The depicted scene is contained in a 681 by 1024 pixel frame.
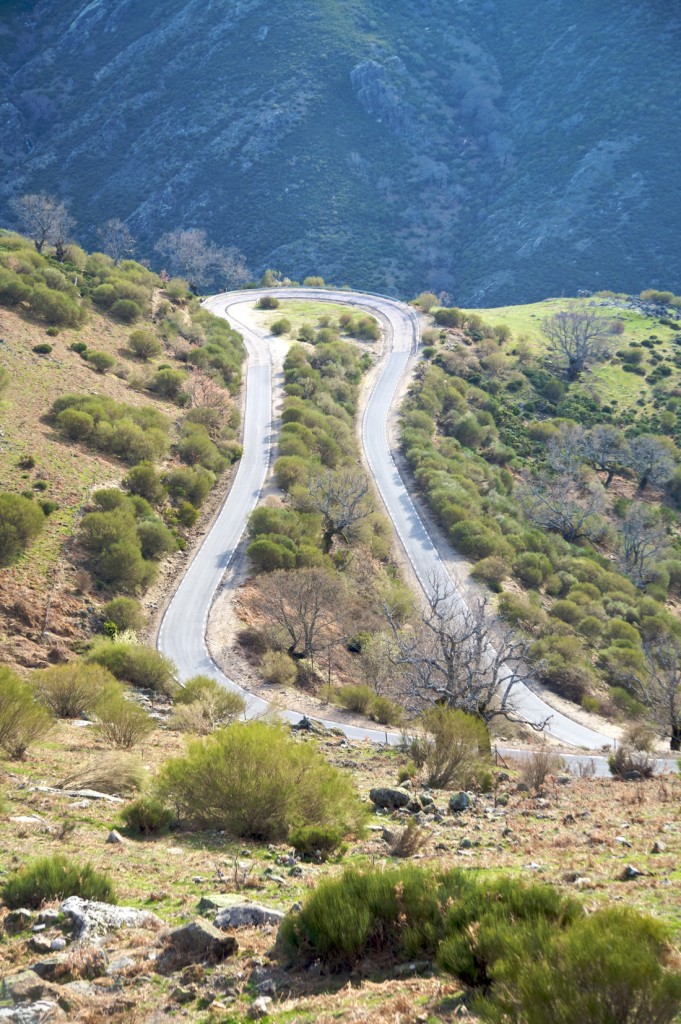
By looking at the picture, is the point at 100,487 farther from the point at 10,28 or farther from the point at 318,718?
the point at 10,28

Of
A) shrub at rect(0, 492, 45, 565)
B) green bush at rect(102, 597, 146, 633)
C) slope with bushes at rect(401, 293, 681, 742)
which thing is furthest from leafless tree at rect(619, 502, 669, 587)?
shrub at rect(0, 492, 45, 565)

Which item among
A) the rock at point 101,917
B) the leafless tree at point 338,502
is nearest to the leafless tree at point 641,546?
the leafless tree at point 338,502

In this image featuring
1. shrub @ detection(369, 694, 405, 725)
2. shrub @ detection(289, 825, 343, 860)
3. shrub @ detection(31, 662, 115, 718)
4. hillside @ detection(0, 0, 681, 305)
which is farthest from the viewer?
hillside @ detection(0, 0, 681, 305)

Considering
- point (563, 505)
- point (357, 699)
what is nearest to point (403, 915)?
point (357, 699)

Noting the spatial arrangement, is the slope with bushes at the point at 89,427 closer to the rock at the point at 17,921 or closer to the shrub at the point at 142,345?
the shrub at the point at 142,345

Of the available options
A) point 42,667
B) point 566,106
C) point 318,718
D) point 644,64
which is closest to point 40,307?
point 42,667

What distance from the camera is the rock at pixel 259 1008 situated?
654 cm

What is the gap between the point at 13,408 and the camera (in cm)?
4303

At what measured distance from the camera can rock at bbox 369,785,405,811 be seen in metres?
14.8

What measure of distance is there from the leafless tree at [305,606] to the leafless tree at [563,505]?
1056 inches

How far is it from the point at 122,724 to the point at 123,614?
16716mm

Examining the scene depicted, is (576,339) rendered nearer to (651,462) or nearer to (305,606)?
(651,462)

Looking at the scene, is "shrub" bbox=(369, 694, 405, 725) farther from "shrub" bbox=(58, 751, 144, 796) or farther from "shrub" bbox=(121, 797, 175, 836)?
"shrub" bbox=(121, 797, 175, 836)

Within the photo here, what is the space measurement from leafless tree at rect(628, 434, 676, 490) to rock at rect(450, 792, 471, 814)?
192 feet
